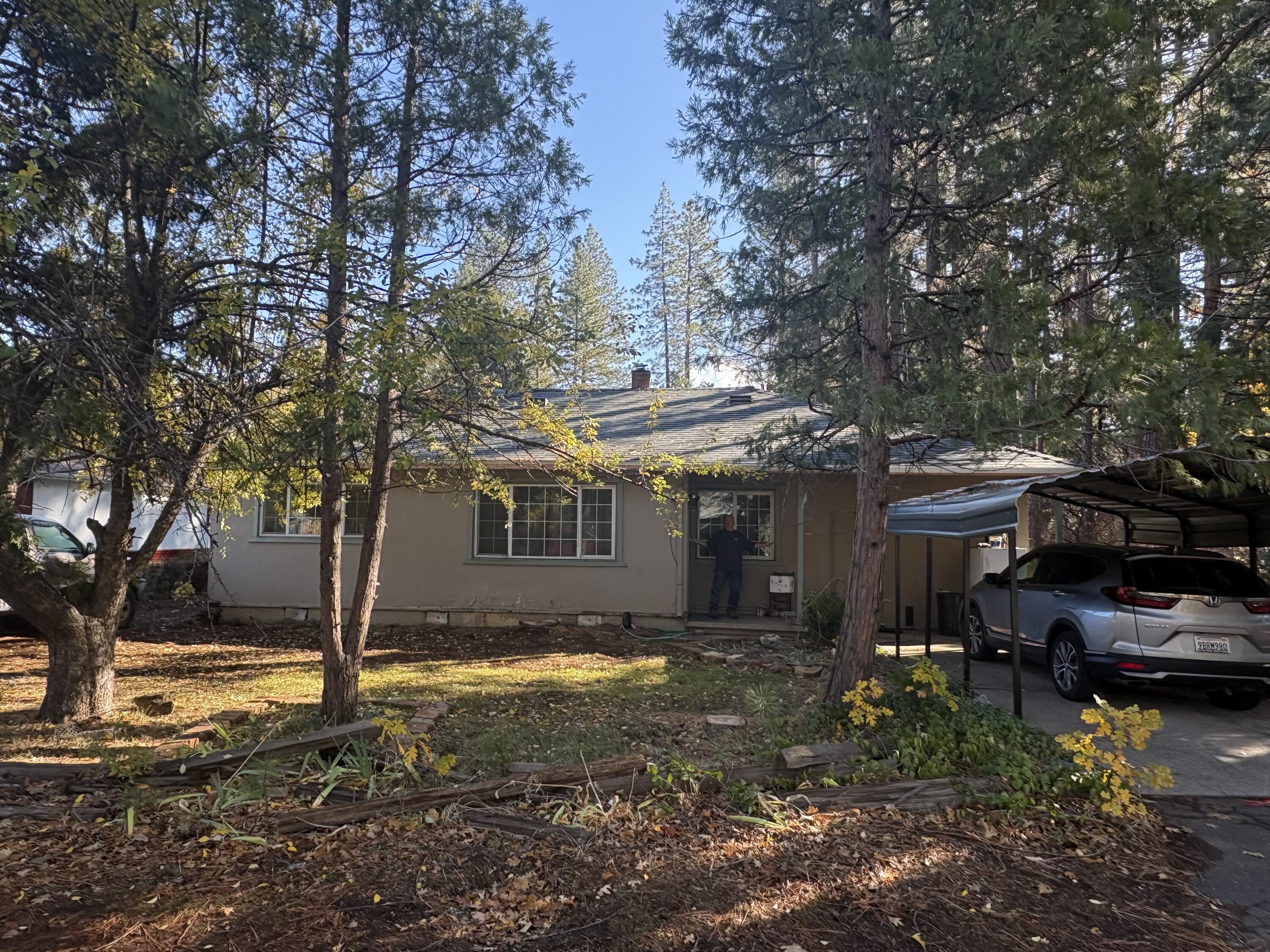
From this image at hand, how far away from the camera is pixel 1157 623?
729cm

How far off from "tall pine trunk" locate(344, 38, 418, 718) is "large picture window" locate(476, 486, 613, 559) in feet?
19.4

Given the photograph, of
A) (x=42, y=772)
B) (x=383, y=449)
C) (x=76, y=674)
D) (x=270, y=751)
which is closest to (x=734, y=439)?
(x=383, y=449)

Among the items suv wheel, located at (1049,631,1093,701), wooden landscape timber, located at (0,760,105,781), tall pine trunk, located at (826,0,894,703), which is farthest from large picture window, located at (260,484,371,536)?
suv wheel, located at (1049,631,1093,701)

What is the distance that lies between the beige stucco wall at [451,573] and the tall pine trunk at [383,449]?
5.83m

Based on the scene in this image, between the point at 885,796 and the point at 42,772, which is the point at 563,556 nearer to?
the point at 42,772

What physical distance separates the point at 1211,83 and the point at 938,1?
307cm

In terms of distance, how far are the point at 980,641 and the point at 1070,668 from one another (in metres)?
2.49

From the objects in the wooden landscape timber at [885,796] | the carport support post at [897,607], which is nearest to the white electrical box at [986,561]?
the carport support post at [897,607]

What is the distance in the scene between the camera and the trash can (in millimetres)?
12562

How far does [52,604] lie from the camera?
6965mm

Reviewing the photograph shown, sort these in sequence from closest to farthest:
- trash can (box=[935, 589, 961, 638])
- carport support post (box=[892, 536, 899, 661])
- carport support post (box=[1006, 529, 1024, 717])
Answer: carport support post (box=[1006, 529, 1024, 717])
carport support post (box=[892, 536, 899, 661])
trash can (box=[935, 589, 961, 638])

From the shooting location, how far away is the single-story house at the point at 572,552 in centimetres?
1269

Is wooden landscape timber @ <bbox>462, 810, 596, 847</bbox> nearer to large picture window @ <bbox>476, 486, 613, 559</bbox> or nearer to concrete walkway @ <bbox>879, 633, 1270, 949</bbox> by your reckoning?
concrete walkway @ <bbox>879, 633, 1270, 949</bbox>

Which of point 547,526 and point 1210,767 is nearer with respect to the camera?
point 1210,767
